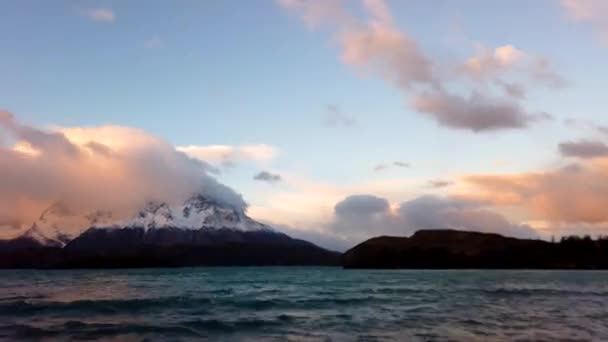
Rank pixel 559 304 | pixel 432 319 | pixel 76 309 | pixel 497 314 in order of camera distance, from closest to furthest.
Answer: pixel 432 319, pixel 497 314, pixel 76 309, pixel 559 304

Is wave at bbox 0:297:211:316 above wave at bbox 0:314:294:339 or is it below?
above

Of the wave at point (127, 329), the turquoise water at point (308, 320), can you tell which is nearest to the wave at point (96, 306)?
the turquoise water at point (308, 320)

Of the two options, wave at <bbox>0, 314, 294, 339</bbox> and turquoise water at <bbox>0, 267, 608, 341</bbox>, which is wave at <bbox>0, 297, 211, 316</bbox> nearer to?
turquoise water at <bbox>0, 267, 608, 341</bbox>

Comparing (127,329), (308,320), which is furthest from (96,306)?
(308,320)

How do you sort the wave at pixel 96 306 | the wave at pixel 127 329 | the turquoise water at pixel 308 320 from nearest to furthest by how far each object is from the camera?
the turquoise water at pixel 308 320 < the wave at pixel 127 329 < the wave at pixel 96 306

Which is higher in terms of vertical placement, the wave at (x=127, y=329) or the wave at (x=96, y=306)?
the wave at (x=96, y=306)

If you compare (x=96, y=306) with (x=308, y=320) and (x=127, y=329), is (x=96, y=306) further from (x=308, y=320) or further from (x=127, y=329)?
(x=308, y=320)

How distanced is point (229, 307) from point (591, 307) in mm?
30196

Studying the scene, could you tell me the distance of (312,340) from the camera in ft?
100

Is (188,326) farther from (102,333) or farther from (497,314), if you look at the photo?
(497,314)

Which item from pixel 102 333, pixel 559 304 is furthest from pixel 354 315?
pixel 559 304

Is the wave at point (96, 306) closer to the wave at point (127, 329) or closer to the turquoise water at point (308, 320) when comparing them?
the turquoise water at point (308, 320)

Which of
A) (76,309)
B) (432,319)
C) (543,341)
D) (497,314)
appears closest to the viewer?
(543,341)

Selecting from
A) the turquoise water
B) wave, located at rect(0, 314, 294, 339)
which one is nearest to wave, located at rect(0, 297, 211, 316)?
the turquoise water
